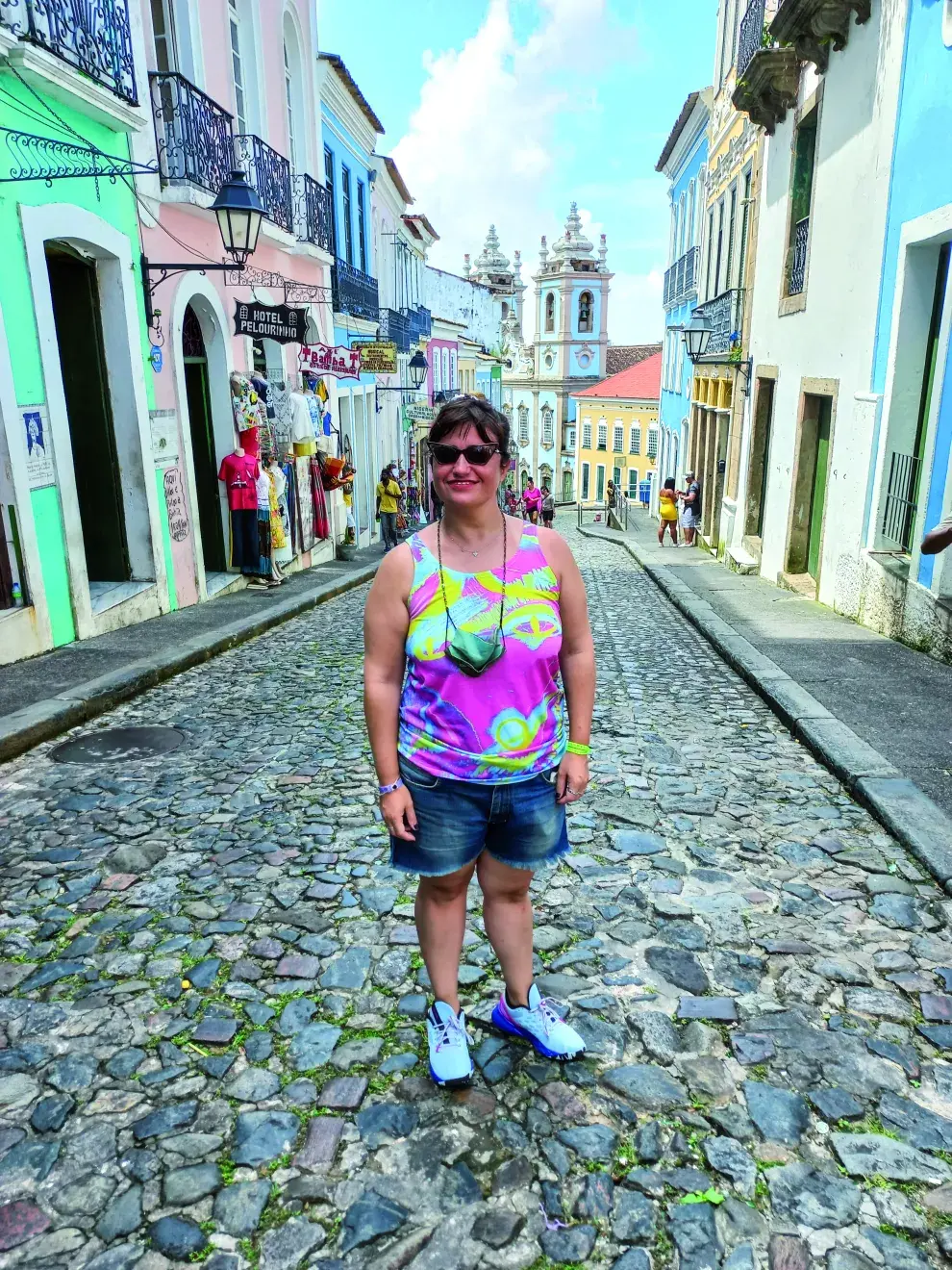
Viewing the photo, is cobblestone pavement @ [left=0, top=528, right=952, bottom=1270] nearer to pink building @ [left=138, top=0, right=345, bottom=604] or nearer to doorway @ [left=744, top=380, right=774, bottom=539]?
pink building @ [left=138, top=0, right=345, bottom=604]

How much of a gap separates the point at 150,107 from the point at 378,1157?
9.99 metres

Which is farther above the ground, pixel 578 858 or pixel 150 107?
pixel 150 107

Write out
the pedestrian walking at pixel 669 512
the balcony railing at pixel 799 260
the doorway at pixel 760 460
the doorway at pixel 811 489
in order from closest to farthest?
the doorway at pixel 811 489
the balcony railing at pixel 799 260
the doorway at pixel 760 460
the pedestrian walking at pixel 669 512

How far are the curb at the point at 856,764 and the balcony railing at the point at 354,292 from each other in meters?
12.1

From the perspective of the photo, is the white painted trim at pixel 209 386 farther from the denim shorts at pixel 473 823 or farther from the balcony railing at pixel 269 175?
the denim shorts at pixel 473 823

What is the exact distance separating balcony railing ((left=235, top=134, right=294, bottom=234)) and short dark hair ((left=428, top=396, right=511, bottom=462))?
10.7 metres

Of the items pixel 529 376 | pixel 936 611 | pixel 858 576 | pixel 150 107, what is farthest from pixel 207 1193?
pixel 529 376

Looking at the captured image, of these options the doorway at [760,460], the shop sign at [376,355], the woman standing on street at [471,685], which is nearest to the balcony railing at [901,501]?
the doorway at [760,460]

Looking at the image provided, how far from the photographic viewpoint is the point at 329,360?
14.5m

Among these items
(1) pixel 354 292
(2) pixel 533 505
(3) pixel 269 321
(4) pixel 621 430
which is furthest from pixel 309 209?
(4) pixel 621 430

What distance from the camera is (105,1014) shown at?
9.71 feet

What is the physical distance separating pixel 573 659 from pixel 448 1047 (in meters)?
1.15

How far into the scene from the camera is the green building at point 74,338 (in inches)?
277

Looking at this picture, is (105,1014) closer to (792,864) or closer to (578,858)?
(578,858)
